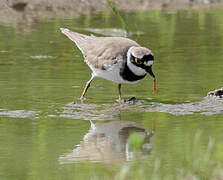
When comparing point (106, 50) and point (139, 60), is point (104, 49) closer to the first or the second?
point (106, 50)

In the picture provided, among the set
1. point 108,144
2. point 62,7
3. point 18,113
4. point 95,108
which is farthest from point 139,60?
point 62,7

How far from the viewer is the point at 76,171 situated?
7.39 m

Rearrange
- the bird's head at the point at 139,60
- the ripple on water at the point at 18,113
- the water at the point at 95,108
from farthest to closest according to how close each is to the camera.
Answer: the bird's head at the point at 139,60
the ripple on water at the point at 18,113
the water at the point at 95,108

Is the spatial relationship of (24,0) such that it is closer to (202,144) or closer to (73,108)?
(73,108)

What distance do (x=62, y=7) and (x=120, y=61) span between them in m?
8.38

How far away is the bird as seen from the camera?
10.3 m

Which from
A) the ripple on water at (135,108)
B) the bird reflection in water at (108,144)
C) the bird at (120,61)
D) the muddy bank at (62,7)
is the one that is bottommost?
the bird reflection in water at (108,144)

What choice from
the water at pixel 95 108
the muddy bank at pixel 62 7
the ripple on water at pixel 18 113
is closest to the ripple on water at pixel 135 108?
the water at pixel 95 108

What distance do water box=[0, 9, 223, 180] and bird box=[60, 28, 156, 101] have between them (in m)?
0.28

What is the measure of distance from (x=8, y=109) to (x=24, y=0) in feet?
29.7

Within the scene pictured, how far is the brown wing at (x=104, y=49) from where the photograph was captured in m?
10.6

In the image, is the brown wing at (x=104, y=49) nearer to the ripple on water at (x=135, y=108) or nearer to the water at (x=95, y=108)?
the water at (x=95, y=108)

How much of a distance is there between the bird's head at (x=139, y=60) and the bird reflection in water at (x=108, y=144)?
1001 millimetres

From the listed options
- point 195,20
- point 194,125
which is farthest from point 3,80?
point 195,20
